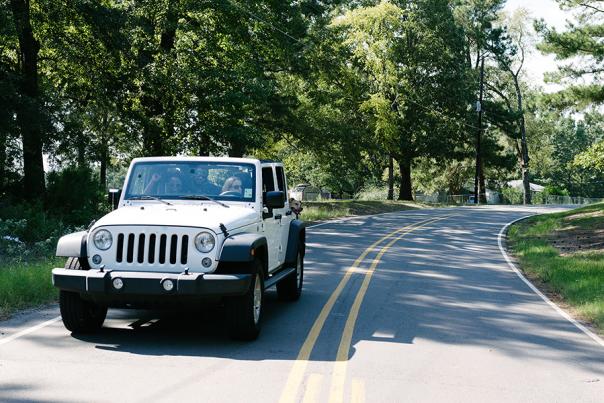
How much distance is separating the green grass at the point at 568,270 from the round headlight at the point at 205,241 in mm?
5744

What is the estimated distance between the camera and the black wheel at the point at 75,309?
7531mm

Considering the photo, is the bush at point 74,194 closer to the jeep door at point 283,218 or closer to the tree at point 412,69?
the jeep door at point 283,218

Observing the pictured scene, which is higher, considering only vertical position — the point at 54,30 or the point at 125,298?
the point at 54,30

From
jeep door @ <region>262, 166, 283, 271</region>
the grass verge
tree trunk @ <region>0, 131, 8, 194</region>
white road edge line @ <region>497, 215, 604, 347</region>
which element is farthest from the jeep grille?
the grass verge

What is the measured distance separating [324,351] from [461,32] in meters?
53.7

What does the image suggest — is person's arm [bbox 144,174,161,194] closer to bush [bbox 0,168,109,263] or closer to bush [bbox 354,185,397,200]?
bush [bbox 0,168,109,263]

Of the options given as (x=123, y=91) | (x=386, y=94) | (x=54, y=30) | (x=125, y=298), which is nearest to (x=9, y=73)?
(x=54, y=30)

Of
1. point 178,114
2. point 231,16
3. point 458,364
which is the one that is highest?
point 231,16

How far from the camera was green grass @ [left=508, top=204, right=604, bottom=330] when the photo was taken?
1126cm

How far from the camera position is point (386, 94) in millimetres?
54688

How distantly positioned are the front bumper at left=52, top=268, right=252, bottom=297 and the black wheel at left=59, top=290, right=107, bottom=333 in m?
Answer: 0.43

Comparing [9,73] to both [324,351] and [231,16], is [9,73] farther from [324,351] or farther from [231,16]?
[324,351]

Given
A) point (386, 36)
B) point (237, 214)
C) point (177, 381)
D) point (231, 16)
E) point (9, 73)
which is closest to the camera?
point (177, 381)

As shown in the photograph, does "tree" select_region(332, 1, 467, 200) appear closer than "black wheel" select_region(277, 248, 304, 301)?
No
